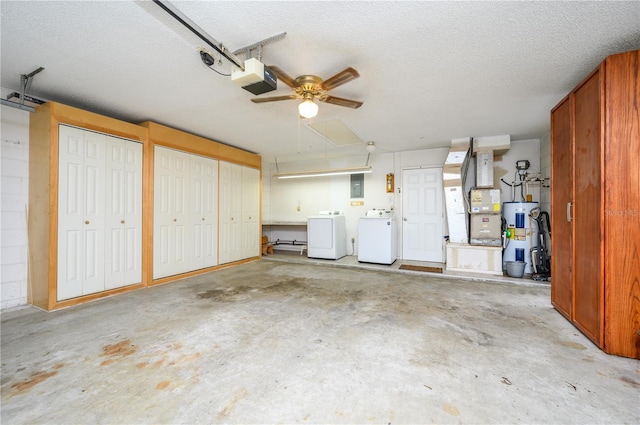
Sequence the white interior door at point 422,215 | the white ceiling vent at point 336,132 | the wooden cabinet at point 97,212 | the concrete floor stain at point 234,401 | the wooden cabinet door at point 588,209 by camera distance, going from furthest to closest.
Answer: the white interior door at point 422,215, the white ceiling vent at point 336,132, the wooden cabinet at point 97,212, the wooden cabinet door at point 588,209, the concrete floor stain at point 234,401

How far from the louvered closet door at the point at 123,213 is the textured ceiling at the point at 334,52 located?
2.10ft

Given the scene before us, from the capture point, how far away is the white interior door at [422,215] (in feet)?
19.7

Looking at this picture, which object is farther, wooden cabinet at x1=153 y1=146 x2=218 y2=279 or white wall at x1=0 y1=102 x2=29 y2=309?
wooden cabinet at x1=153 y1=146 x2=218 y2=279

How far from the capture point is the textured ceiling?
192cm

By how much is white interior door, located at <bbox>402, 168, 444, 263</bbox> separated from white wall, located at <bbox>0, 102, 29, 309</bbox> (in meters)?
6.69

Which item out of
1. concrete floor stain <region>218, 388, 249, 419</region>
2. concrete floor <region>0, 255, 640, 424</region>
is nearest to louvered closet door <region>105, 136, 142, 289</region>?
concrete floor <region>0, 255, 640, 424</region>

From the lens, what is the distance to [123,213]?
3.90 meters

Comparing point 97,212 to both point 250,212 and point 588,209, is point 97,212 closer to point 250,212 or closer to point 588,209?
point 250,212

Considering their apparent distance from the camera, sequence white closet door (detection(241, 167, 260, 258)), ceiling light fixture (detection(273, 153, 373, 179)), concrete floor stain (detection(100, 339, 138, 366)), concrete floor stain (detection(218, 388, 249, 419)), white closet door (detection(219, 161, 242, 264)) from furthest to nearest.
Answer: white closet door (detection(241, 167, 260, 258)), ceiling light fixture (detection(273, 153, 373, 179)), white closet door (detection(219, 161, 242, 264)), concrete floor stain (detection(100, 339, 138, 366)), concrete floor stain (detection(218, 388, 249, 419))

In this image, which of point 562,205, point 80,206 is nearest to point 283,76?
point 80,206

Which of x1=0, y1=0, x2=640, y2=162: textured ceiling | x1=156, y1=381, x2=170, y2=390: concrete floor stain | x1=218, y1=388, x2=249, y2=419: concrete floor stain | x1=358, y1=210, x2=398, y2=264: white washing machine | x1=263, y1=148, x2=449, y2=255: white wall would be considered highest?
x1=0, y1=0, x2=640, y2=162: textured ceiling

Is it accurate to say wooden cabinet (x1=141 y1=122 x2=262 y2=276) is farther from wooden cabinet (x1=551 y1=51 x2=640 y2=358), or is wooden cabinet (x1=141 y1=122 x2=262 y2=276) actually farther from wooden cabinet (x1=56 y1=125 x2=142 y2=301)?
wooden cabinet (x1=551 y1=51 x2=640 y2=358)

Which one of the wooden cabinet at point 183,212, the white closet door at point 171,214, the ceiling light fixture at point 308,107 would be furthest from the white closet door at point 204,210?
the ceiling light fixture at point 308,107

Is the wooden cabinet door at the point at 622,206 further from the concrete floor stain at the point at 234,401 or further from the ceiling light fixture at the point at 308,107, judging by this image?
the concrete floor stain at the point at 234,401
